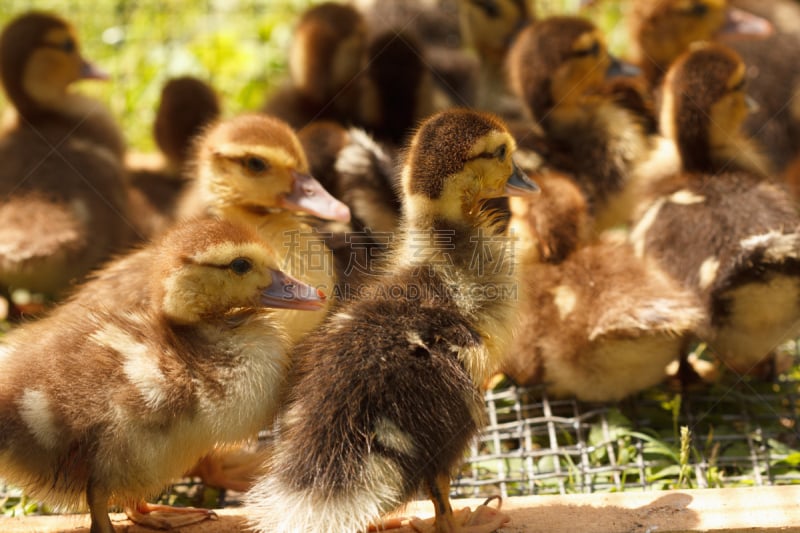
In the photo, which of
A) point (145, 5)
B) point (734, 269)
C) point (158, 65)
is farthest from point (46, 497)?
point (145, 5)

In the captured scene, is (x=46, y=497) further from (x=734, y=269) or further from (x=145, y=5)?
(x=145, y=5)

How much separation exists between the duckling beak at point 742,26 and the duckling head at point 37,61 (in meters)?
2.27

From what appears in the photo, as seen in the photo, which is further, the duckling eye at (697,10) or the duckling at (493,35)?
the duckling at (493,35)

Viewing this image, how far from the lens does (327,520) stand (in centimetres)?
165

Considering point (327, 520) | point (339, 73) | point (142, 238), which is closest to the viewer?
point (327, 520)

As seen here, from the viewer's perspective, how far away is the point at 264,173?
242 centimetres

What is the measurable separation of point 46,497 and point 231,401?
383 mm

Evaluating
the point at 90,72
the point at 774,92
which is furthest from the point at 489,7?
the point at 90,72

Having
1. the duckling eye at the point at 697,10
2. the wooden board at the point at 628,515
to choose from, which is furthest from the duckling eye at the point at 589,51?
the wooden board at the point at 628,515

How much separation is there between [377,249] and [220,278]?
75 centimetres

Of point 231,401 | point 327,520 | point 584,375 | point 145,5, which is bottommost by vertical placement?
point 327,520

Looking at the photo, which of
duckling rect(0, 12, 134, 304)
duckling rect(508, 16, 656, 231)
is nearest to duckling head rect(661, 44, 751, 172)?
duckling rect(508, 16, 656, 231)

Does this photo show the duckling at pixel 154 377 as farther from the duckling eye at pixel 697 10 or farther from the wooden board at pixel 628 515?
the duckling eye at pixel 697 10

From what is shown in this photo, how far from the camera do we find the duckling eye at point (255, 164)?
2410 millimetres
